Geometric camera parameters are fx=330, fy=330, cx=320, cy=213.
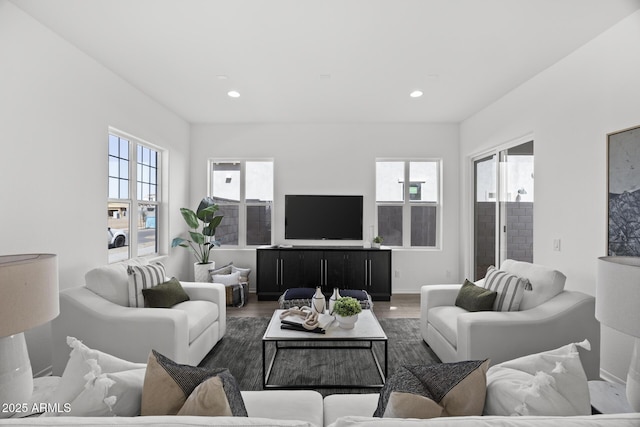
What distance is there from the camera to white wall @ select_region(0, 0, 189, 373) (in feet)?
7.76

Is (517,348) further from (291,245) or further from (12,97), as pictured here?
(12,97)

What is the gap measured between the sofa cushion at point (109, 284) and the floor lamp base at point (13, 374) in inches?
52.6

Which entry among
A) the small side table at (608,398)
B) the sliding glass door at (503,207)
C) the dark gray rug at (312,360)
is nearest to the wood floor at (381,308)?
the dark gray rug at (312,360)

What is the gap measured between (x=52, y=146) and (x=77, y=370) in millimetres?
2358

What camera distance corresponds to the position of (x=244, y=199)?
221 inches

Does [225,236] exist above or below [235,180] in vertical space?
below

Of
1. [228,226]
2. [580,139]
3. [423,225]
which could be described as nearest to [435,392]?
[580,139]

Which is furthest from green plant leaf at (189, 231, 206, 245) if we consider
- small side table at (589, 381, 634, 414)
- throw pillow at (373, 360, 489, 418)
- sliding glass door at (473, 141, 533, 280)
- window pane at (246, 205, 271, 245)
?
small side table at (589, 381, 634, 414)

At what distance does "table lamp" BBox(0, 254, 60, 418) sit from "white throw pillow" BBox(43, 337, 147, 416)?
1.12 ft

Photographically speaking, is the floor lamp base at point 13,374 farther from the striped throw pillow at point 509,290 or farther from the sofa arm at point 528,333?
the striped throw pillow at point 509,290

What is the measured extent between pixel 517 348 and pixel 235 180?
4.59m

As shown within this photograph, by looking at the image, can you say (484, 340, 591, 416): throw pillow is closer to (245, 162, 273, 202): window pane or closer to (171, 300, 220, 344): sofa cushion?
(171, 300, 220, 344): sofa cushion

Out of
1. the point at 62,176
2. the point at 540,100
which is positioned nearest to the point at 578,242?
the point at 540,100

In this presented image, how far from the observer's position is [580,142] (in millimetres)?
2875
